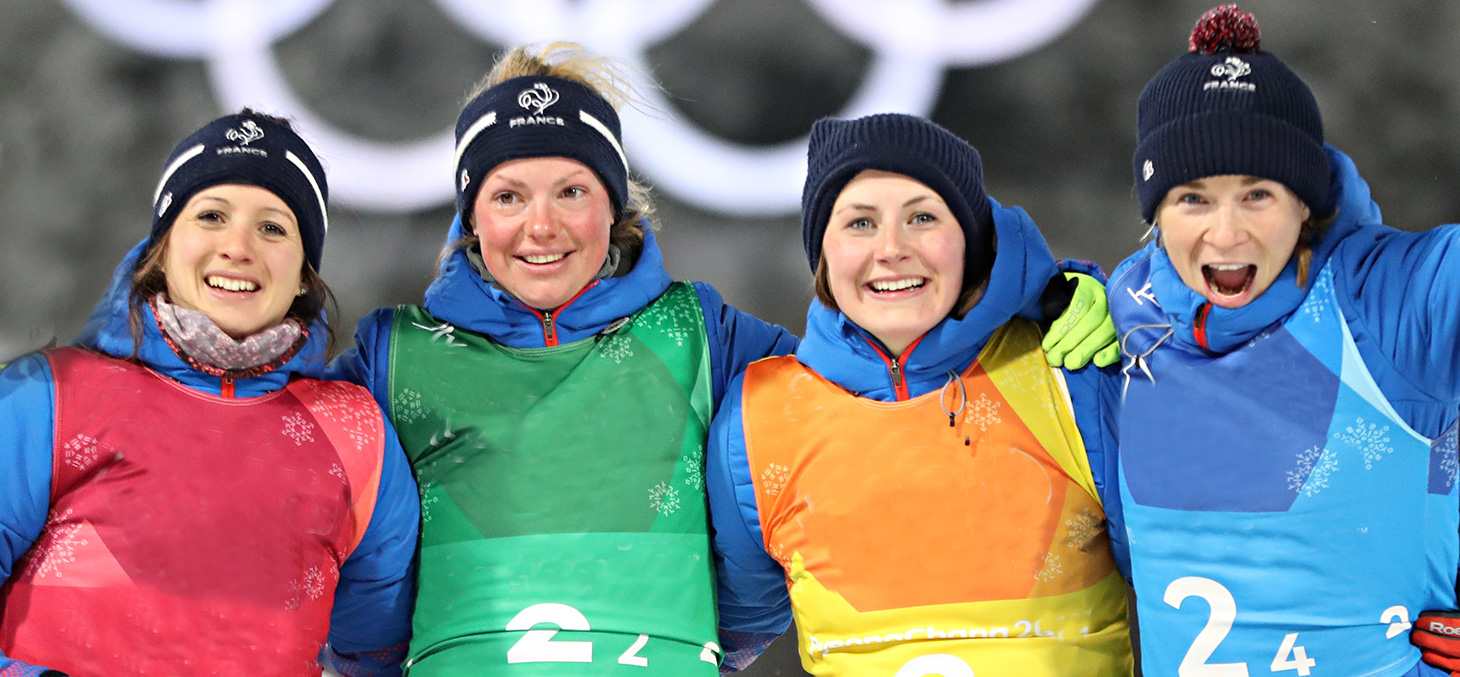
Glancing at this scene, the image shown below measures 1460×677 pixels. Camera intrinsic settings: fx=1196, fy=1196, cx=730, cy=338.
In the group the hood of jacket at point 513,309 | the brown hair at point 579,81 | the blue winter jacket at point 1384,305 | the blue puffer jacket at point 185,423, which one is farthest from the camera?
the brown hair at point 579,81

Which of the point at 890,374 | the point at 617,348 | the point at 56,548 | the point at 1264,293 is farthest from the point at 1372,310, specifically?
the point at 56,548

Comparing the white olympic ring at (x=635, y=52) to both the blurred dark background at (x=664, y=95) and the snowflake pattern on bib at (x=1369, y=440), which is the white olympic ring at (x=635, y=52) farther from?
the snowflake pattern on bib at (x=1369, y=440)

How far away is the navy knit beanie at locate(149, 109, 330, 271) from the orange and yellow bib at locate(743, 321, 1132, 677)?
1.02 metres

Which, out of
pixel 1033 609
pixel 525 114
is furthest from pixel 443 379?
pixel 1033 609

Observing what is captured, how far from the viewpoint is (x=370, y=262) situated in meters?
3.82

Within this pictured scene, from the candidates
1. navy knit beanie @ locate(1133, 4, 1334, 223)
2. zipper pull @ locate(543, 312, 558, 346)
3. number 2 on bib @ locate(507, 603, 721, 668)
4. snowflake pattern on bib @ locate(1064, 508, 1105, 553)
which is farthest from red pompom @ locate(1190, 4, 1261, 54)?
number 2 on bib @ locate(507, 603, 721, 668)

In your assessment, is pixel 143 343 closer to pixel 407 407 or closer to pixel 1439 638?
pixel 407 407

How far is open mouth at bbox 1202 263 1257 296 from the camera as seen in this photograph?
1.97m

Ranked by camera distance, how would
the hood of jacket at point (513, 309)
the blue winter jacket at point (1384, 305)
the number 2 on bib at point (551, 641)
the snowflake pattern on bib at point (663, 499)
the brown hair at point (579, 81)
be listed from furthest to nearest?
1. the brown hair at point (579, 81)
2. the hood of jacket at point (513, 309)
3. the snowflake pattern on bib at point (663, 499)
4. the number 2 on bib at point (551, 641)
5. the blue winter jacket at point (1384, 305)

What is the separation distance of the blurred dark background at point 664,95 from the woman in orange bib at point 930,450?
1450mm

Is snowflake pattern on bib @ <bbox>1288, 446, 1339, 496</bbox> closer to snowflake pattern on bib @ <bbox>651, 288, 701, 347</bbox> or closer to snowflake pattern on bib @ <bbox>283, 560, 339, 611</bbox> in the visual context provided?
snowflake pattern on bib @ <bbox>651, 288, 701, 347</bbox>

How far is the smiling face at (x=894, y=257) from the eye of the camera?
2199 mm

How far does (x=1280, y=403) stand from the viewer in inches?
76.7

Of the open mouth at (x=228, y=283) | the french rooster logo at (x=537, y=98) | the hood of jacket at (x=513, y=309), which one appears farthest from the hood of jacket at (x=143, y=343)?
the french rooster logo at (x=537, y=98)
